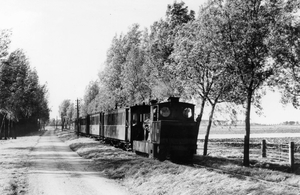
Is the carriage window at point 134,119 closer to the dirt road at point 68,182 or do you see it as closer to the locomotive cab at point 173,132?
the locomotive cab at point 173,132

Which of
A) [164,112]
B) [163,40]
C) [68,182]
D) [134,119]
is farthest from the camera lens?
[163,40]

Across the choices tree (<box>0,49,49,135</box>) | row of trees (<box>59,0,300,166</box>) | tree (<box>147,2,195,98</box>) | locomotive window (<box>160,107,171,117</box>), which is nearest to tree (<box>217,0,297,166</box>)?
row of trees (<box>59,0,300,166</box>)

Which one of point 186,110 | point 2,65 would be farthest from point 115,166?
point 2,65

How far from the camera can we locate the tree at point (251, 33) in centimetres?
1702

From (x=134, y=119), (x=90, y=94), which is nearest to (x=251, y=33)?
(x=134, y=119)

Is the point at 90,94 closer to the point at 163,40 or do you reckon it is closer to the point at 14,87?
the point at 14,87

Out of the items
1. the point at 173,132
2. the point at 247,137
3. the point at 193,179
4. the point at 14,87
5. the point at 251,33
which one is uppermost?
the point at 251,33

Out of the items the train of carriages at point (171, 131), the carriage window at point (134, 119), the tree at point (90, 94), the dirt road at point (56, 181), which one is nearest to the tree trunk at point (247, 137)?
the train of carriages at point (171, 131)

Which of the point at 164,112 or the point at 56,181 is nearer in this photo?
the point at 56,181

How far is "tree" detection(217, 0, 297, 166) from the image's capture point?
17.0 meters

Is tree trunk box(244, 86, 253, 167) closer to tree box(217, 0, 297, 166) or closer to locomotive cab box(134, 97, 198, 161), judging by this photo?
tree box(217, 0, 297, 166)

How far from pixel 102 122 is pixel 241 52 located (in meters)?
23.0

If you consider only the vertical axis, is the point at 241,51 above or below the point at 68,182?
above

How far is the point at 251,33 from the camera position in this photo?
17.0 meters
